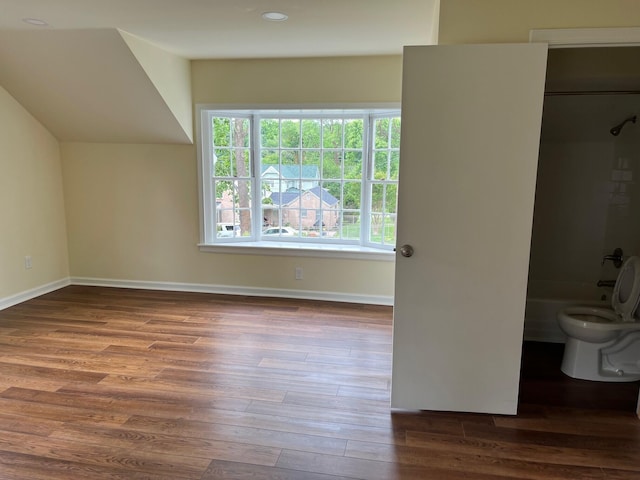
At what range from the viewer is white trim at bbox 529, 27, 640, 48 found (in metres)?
2.09

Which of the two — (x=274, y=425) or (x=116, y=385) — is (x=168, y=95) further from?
(x=274, y=425)

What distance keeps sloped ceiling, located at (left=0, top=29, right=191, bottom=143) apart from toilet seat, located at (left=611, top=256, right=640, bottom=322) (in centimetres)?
385

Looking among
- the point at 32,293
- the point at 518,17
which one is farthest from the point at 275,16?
the point at 32,293

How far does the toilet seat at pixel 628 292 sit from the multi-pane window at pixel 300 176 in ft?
6.23

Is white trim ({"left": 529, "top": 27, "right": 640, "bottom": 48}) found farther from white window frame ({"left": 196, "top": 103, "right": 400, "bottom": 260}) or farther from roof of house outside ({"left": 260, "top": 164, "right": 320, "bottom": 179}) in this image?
roof of house outside ({"left": 260, "top": 164, "right": 320, "bottom": 179})

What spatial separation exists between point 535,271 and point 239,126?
10.6 feet

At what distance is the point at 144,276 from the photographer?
4.75m

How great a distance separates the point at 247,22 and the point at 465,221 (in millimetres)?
1993

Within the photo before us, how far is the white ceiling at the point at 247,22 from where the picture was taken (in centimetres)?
262

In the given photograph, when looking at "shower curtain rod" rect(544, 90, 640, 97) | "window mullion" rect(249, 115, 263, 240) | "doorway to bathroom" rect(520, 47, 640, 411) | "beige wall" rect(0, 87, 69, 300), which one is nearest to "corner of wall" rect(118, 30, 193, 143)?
"window mullion" rect(249, 115, 263, 240)

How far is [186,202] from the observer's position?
4500mm

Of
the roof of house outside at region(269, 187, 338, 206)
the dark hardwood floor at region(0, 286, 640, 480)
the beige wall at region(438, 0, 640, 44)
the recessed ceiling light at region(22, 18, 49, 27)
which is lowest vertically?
the dark hardwood floor at region(0, 286, 640, 480)

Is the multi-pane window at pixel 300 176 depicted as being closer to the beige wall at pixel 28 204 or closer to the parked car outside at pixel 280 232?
the parked car outside at pixel 280 232

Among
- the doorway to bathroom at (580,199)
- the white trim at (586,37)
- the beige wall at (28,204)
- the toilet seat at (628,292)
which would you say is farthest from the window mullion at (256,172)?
the toilet seat at (628,292)
